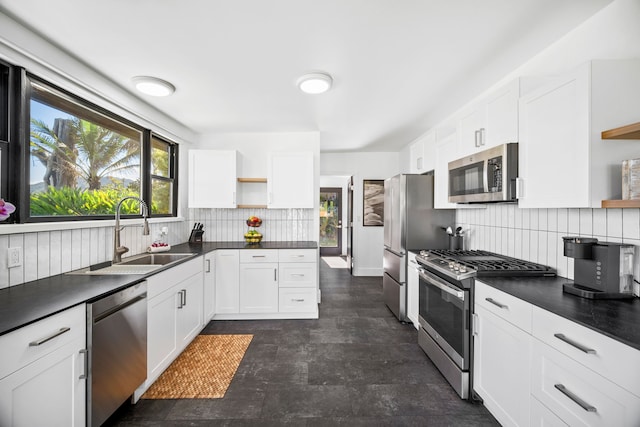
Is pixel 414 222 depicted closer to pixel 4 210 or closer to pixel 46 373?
pixel 46 373

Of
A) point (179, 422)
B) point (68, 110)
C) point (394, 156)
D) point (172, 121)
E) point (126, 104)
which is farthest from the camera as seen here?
point (394, 156)

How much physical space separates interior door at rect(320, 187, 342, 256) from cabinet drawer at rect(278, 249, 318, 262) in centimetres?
490

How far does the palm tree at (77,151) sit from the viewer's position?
1.87 meters

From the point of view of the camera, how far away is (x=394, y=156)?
216 inches

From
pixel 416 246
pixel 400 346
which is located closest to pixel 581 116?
pixel 416 246

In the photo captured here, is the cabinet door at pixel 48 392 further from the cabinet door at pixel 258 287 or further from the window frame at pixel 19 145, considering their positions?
the cabinet door at pixel 258 287

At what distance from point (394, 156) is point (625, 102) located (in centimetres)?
418

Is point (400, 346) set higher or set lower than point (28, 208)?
lower

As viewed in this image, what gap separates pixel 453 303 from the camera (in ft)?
6.44

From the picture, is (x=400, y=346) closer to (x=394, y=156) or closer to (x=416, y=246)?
(x=416, y=246)

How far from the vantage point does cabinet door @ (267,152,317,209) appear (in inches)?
140

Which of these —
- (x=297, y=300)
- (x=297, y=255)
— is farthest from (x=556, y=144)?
(x=297, y=300)

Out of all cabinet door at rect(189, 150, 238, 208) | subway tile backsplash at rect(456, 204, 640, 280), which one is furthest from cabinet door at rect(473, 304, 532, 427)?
cabinet door at rect(189, 150, 238, 208)

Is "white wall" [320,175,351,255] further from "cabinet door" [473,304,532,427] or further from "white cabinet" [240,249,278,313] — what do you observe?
"cabinet door" [473,304,532,427]
